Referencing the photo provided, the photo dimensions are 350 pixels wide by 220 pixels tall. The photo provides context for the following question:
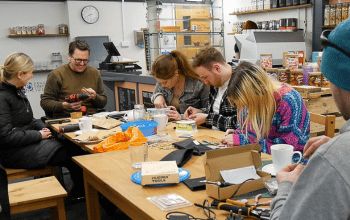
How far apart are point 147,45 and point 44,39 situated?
351 centimetres

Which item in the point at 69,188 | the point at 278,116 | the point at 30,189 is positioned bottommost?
the point at 69,188

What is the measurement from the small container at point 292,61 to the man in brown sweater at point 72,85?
78.5 inches

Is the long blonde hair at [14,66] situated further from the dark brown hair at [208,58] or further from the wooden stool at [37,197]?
the dark brown hair at [208,58]

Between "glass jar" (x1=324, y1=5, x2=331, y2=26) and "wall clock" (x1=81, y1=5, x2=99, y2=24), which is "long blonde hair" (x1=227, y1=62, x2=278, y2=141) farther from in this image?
"wall clock" (x1=81, y1=5, x2=99, y2=24)

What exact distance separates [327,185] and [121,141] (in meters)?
1.73

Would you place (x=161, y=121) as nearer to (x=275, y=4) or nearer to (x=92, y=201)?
(x=92, y=201)

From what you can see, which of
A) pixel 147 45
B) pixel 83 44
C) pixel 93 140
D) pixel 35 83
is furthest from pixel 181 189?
pixel 35 83

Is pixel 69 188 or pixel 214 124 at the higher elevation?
pixel 214 124

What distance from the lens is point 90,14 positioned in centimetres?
826

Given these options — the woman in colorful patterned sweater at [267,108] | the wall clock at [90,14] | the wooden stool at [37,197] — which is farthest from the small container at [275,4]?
the wooden stool at [37,197]

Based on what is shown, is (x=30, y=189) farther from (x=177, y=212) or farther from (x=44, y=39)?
(x=44, y=39)

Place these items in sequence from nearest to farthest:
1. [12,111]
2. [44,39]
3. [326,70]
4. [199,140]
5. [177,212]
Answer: [326,70]
[177,212]
[199,140]
[12,111]
[44,39]

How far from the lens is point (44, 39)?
8.04m

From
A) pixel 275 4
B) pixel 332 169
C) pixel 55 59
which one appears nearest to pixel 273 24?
pixel 275 4
